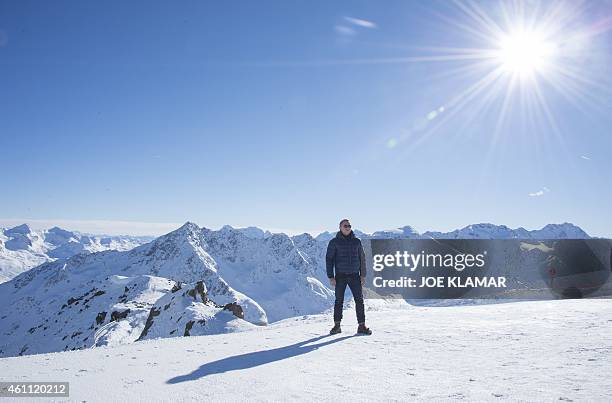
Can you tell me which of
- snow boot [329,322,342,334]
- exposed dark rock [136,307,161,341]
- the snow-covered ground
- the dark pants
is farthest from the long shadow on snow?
exposed dark rock [136,307,161,341]

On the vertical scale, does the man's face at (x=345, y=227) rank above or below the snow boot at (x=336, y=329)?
above

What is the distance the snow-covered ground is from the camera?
4.59 metres

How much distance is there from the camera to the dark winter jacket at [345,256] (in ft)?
29.2

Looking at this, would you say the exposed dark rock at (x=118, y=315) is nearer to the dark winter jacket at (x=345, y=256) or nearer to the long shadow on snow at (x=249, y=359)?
the dark winter jacket at (x=345, y=256)

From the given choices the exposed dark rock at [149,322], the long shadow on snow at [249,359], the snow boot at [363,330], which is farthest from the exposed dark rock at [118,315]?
the long shadow on snow at [249,359]

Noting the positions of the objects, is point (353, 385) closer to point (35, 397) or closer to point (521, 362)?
point (521, 362)

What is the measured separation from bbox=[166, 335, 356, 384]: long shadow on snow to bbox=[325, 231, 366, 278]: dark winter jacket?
165 centimetres

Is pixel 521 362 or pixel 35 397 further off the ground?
pixel 521 362

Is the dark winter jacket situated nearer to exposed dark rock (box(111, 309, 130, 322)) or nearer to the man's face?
the man's face

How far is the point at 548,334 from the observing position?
7730 millimetres

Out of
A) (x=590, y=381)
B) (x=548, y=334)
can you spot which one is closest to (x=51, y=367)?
(x=590, y=381)

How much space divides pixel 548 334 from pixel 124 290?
152131mm

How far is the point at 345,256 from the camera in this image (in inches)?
352

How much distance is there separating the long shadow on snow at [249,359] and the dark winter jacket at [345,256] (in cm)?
165
